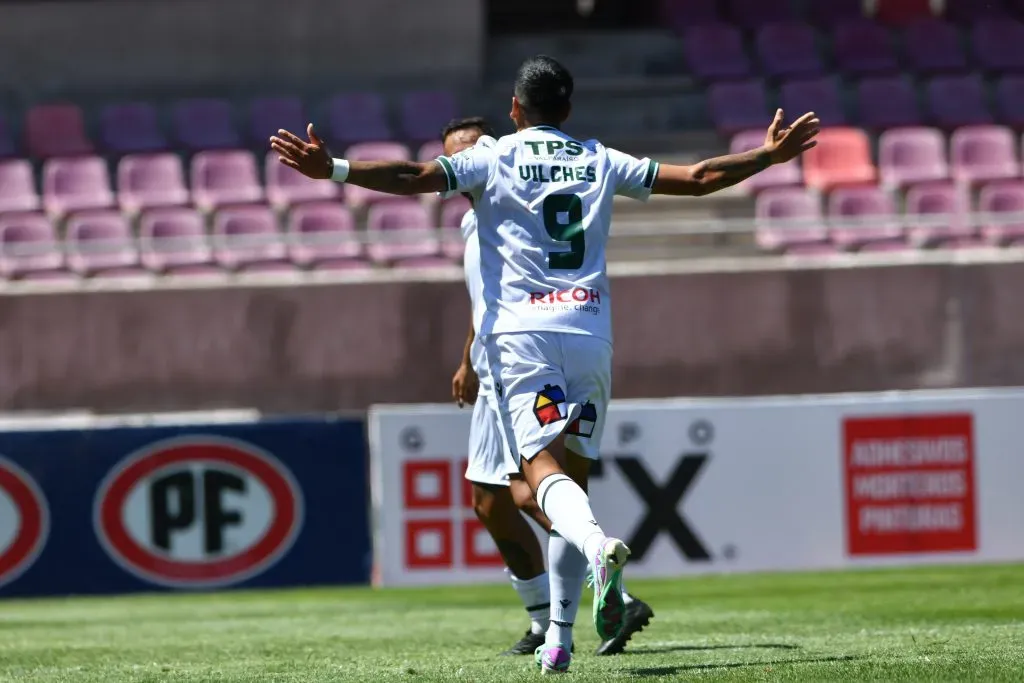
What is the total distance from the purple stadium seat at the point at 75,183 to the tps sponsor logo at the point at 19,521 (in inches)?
231

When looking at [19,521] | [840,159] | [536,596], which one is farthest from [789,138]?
[840,159]

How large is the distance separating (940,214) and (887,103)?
367 cm

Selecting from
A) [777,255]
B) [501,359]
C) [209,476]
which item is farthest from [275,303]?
[501,359]

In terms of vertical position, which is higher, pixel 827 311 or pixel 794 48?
pixel 794 48

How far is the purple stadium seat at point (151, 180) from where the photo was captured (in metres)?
18.3

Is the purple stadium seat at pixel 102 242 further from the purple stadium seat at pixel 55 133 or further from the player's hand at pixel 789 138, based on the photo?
the player's hand at pixel 789 138

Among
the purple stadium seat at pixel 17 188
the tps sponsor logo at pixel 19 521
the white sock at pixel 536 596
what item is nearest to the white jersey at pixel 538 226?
the white sock at pixel 536 596

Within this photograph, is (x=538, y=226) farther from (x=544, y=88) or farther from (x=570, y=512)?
(x=570, y=512)

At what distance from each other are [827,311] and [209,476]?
5.81m

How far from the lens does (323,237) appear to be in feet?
49.9

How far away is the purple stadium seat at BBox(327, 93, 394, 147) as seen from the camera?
19.8m

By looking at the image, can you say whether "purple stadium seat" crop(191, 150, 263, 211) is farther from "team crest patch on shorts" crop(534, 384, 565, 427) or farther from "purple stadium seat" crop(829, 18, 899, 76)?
"team crest patch on shorts" crop(534, 384, 565, 427)

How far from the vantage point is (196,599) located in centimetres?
1227

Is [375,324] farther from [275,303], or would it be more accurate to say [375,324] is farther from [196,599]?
[196,599]
